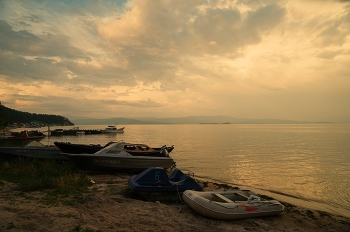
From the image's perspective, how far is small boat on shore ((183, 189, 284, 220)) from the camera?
809cm

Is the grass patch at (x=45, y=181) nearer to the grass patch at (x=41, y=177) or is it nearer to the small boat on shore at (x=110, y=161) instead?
the grass patch at (x=41, y=177)

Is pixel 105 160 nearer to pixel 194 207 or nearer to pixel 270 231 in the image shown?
pixel 194 207

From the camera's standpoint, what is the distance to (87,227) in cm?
631

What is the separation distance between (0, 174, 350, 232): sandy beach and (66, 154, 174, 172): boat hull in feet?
15.0

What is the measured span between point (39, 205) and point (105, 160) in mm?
7224

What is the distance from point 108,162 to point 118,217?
26.4ft

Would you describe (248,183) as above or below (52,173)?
below

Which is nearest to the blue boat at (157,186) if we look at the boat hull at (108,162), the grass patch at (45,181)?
the grass patch at (45,181)

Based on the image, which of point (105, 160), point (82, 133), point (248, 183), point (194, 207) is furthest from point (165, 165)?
point (82, 133)

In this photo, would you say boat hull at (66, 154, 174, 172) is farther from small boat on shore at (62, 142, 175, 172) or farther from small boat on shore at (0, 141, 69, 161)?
small boat on shore at (0, 141, 69, 161)

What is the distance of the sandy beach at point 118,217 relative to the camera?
6.54 m

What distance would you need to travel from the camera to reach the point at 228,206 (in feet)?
27.0

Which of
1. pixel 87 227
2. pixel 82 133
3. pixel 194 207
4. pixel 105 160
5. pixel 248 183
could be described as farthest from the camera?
pixel 82 133

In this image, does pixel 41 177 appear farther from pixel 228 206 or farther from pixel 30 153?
pixel 228 206
